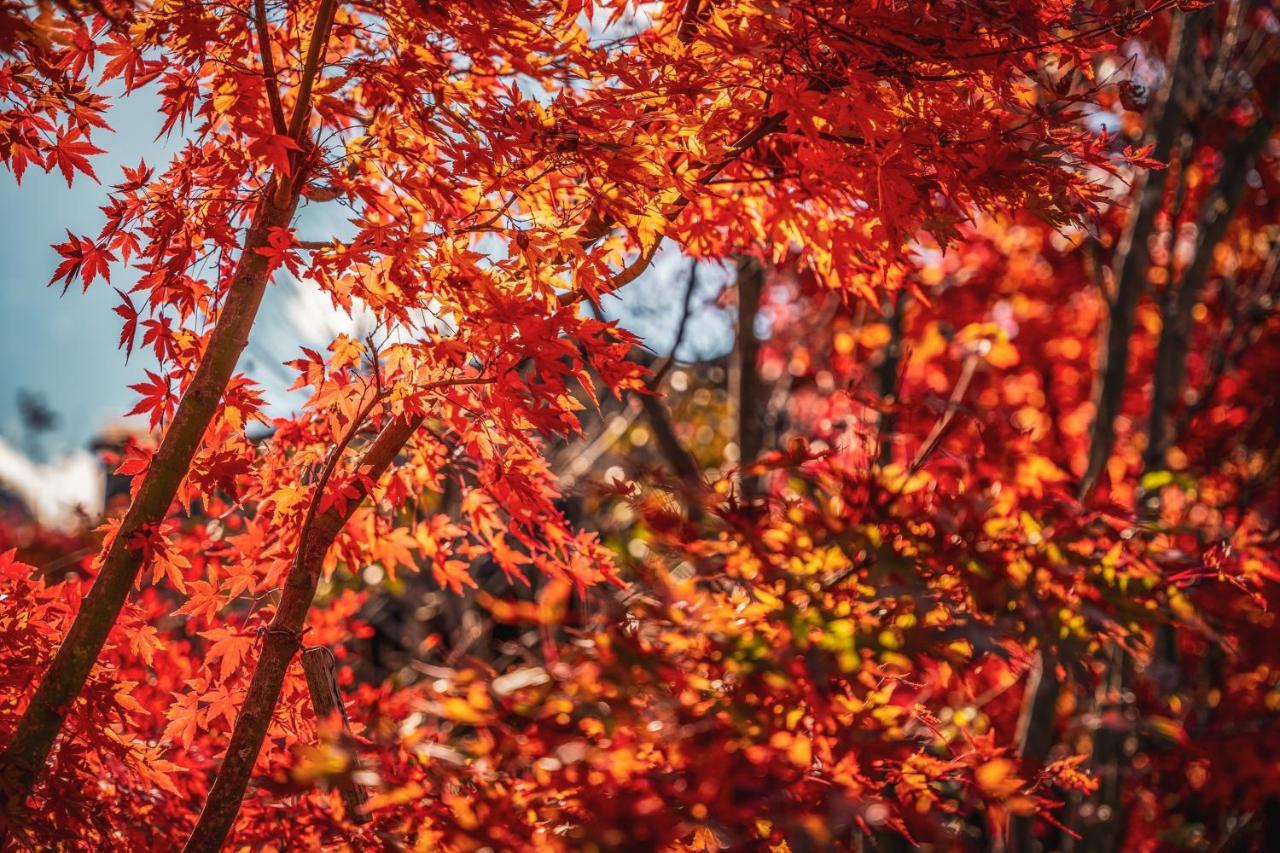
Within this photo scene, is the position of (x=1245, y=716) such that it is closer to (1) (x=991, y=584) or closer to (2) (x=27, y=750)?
(1) (x=991, y=584)

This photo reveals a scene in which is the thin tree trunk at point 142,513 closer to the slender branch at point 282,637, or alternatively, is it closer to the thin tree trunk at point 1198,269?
the slender branch at point 282,637

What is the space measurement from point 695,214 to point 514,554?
4.38 feet

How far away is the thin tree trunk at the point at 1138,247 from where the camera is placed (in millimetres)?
4996

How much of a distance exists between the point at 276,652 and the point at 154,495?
0.58 metres

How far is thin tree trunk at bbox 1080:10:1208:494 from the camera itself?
4996mm

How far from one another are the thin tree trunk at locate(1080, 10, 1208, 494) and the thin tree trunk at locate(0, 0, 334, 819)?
4.35 metres

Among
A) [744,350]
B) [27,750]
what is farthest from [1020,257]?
[27,750]

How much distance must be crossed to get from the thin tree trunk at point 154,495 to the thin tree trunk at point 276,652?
0.41m

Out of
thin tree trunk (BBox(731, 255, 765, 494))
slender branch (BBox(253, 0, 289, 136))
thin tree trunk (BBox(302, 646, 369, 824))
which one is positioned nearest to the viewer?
slender branch (BBox(253, 0, 289, 136))

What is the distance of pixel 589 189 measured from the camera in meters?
2.45

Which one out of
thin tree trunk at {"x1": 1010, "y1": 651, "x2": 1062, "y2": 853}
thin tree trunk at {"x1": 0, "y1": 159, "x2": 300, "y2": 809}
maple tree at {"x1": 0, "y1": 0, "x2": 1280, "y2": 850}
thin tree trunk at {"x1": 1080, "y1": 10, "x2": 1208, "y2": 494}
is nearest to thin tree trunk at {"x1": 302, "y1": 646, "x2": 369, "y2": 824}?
maple tree at {"x1": 0, "y1": 0, "x2": 1280, "y2": 850}

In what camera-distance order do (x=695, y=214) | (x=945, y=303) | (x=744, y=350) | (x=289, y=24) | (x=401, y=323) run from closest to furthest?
(x=401, y=323) < (x=289, y=24) < (x=695, y=214) < (x=744, y=350) < (x=945, y=303)

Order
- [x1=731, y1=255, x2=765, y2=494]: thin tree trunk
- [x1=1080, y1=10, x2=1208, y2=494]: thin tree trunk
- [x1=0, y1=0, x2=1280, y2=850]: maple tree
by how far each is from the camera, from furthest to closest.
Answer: [x1=731, y1=255, x2=765, y2=494]: thin tree trunk, [x1=1080, y1=10, x2=1208, y2=494]: thin tree trunk, [x1=0, y1=0, x2=1280, y2=850]: maple tree

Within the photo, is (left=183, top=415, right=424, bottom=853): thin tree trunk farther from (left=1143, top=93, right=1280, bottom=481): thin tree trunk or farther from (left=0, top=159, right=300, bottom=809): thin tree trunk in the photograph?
(left=1143, top=93, right=1280, bottom=481): thin tree trunk
